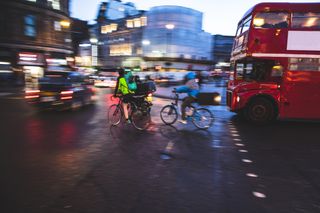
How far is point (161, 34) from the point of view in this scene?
244 ft

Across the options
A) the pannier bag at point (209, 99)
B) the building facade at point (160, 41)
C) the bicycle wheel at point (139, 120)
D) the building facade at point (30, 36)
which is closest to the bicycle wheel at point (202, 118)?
the bicycle wheel at point (139, 120)

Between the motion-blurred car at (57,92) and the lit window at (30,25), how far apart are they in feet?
88.5

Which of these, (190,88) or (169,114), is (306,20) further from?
(169,114)

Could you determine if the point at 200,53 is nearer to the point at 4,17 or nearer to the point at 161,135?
the point at 4,17

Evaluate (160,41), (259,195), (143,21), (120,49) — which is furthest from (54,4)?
(120,49)

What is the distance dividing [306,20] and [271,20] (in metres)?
1.27

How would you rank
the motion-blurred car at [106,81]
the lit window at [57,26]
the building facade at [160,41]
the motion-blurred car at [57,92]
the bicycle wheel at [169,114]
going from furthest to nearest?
the building facade at [160,41] → the lit window at [57,26] → the motion-blurred car at [106,81] → the motion-blurred car at [57,92] → the bicycle wheel at [169,114]

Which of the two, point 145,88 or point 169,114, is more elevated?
point 145,88

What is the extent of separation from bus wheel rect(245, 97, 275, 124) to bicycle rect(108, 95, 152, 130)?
167 inches

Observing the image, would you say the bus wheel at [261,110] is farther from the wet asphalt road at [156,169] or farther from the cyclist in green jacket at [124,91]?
the cyclist in green jacket at [124,91]

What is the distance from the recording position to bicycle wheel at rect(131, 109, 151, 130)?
970 cm

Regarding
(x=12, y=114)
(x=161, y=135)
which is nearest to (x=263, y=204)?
(x=161, y=135)

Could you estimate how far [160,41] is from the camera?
74.8 m

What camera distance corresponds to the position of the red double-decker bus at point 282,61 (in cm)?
1075
